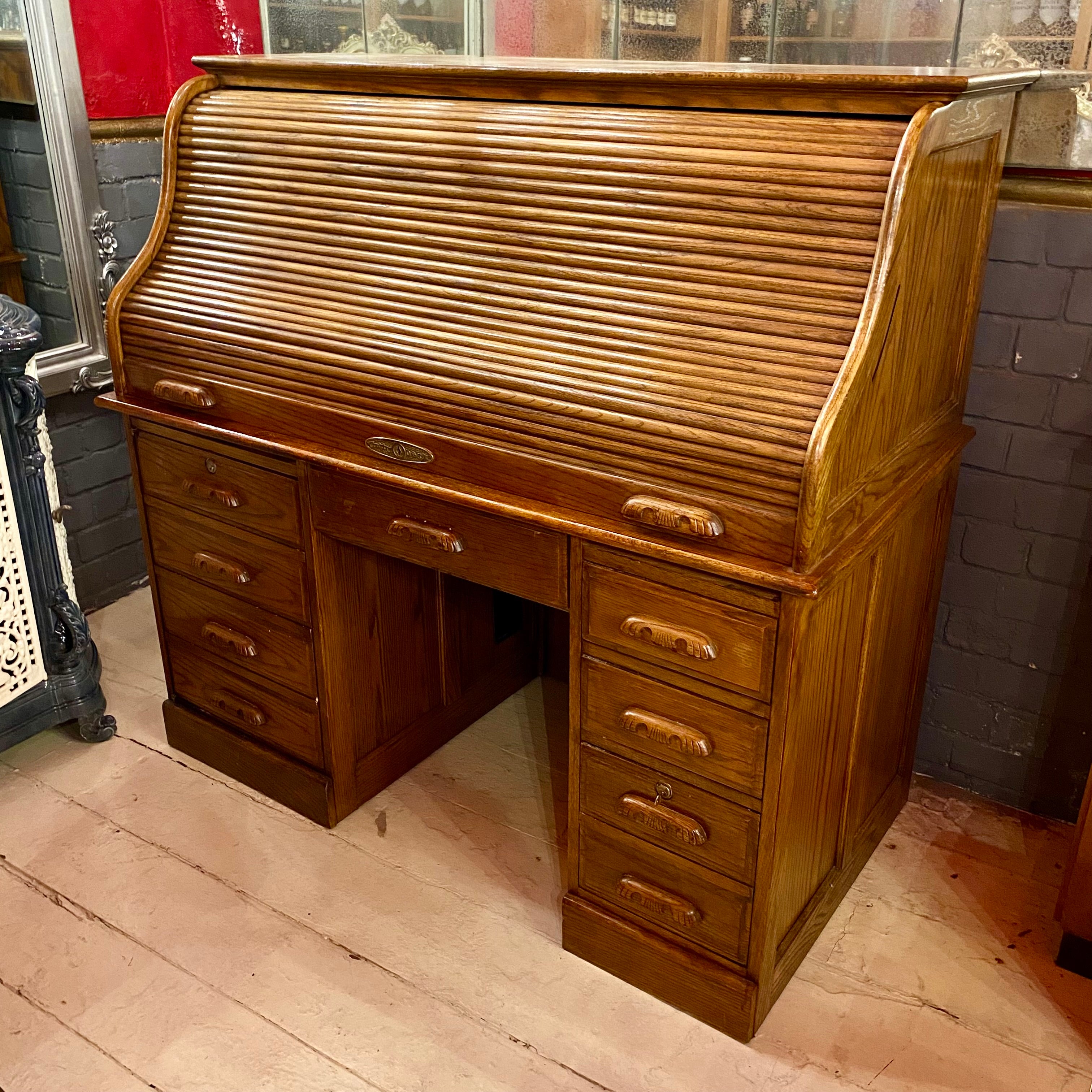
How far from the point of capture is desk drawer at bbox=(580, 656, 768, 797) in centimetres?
168

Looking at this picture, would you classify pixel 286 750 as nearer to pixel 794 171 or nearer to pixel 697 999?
pixel 697 999

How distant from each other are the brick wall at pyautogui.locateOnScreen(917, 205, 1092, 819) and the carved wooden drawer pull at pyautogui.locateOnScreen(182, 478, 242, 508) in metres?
1.43

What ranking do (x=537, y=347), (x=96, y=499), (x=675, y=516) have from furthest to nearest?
(x=96, y=499) < (x=537, y=347) < (x=675, y=516)

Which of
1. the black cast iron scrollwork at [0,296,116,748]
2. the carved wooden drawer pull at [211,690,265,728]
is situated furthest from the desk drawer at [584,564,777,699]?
the black cast iron scrollwork at [0,296,116,748]

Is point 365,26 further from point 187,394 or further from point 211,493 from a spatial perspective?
point 211,493

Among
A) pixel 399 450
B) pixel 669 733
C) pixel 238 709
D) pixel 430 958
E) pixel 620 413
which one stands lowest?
pixel 430 958

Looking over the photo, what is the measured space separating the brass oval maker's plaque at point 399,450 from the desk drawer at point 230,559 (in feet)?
1.11

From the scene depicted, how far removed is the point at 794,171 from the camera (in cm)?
154

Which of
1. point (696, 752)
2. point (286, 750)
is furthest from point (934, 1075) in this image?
point (286, 750)

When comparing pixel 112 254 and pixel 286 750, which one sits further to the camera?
pixel 112 254

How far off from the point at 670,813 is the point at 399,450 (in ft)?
2.45

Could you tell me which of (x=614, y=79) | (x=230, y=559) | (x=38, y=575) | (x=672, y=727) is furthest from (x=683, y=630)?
(x=38, y=575)

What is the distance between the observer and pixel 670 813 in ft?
5.93

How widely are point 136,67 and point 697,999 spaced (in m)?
2.59
